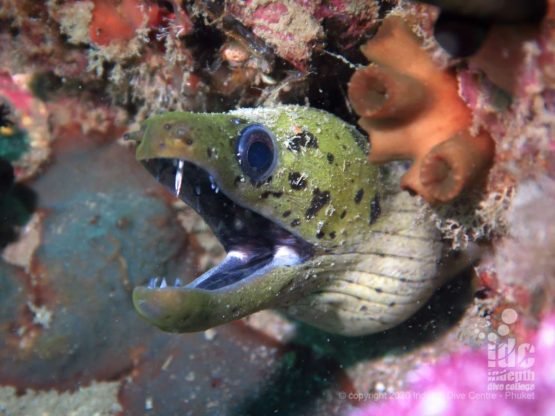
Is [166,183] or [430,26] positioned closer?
[430,26]

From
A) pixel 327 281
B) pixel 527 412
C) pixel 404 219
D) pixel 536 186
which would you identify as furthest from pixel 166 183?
pixel 527 412

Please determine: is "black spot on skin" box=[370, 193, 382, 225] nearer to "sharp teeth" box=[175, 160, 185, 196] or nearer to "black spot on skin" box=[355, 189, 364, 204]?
"black spot on skin" box=[355, 189, 364, 204]

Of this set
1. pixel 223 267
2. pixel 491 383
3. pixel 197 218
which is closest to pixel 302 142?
pixel 223 267

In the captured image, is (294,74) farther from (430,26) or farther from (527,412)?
(527,412)

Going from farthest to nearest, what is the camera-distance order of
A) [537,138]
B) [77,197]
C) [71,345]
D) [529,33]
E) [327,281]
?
[77,197] < [71,345] < [327,281] < [537,138] < [529,33]

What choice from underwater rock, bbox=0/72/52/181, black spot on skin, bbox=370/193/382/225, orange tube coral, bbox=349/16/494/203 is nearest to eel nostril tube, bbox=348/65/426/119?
orange tube coral, bbox=349/16/494/203

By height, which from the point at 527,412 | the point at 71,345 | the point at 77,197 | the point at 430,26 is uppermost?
the point at 430,26
